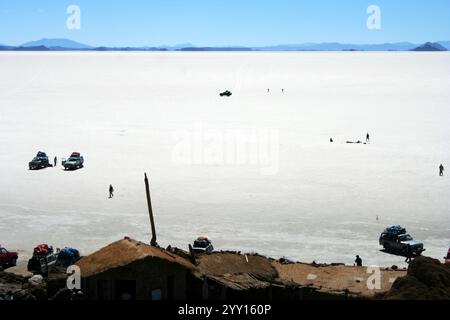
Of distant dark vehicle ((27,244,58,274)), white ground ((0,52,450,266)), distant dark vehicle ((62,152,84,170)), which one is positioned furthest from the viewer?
distant dark vehicle ((62,152,84,170))

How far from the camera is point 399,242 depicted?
112 feet

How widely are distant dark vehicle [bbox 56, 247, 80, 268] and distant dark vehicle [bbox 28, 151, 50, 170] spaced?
89.9 feet

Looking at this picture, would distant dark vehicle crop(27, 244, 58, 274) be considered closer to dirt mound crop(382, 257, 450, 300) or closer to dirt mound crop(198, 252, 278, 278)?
dirt mound crop(198, 252, 278, 278)

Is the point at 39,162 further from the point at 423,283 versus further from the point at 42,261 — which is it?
the point at 423,283

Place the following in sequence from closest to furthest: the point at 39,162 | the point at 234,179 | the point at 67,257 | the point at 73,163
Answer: the point at 67,257 < the point at 234,179 < the point at 73,163 < the point at 39,162

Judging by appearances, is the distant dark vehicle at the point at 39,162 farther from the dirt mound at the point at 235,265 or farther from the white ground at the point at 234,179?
the dirt mound at the point at 235,265

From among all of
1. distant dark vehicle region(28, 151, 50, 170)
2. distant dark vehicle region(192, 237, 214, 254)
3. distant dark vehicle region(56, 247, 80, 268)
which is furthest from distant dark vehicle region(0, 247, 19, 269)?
distant dark vehicle region(28, 151, 50, 170)

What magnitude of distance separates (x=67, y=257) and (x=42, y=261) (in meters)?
1.46

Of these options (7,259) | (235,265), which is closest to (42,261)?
(7,259)

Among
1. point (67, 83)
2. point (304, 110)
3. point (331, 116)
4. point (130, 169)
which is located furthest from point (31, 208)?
point (67, 83)

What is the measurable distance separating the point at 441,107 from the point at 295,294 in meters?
86.3

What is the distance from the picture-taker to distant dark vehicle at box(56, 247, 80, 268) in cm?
3086

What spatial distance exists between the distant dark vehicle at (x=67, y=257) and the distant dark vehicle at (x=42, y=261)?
0.91ft

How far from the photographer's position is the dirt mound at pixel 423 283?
70.1 feet
